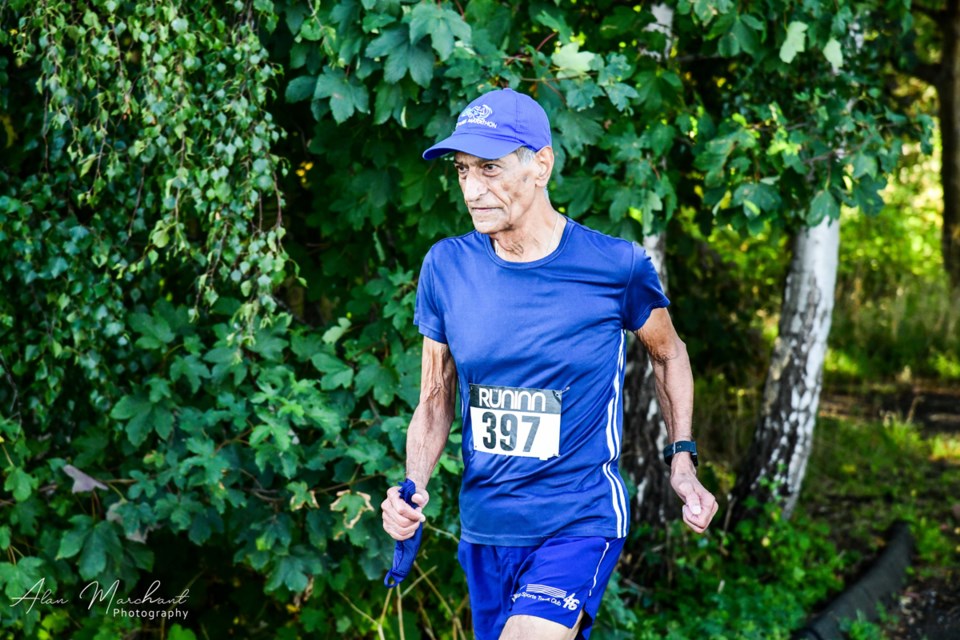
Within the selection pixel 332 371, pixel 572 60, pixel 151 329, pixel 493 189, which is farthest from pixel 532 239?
pixel 151 329

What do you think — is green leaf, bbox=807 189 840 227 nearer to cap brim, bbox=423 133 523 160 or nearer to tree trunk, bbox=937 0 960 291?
cap brim, bbox=423 133 523 160

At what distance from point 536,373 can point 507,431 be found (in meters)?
0.18

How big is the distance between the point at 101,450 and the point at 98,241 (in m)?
0.89

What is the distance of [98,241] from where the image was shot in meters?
4.18

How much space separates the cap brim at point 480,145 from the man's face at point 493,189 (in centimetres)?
4

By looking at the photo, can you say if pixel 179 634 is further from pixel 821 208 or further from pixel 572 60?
pixel 821 208

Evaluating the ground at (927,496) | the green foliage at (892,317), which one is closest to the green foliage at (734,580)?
the ground at (927,496)

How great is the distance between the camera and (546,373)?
3.09 meters

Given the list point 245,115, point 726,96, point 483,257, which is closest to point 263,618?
point 245,115

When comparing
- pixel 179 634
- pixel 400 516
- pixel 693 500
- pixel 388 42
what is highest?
pixel 388 42

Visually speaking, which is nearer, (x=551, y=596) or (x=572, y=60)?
(x=551, y=596)

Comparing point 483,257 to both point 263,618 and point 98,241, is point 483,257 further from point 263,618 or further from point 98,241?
point 263,618

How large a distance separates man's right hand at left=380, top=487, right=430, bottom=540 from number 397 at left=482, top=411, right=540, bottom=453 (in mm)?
253

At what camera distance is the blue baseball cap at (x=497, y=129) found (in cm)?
298
